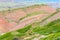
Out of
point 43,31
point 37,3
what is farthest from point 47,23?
point 37,3

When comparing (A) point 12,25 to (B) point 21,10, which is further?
(B) point 21,10

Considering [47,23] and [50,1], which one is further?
[50,1]

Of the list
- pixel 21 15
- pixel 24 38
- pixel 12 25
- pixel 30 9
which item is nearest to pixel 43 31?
pixel 24 38

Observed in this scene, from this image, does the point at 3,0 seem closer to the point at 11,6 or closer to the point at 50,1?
the point at 11,6

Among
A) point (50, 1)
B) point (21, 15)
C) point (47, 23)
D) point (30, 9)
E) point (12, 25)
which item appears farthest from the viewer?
point (50, 1)

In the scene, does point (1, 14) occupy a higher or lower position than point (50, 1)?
lower

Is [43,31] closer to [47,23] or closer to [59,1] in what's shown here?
[47,23]

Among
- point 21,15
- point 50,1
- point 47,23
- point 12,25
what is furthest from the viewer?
point 50,1

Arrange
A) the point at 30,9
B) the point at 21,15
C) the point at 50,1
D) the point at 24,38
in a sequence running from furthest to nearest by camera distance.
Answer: the point at 50,1 < the point at 30,9 < the point at 21,15 < the point at 24,38

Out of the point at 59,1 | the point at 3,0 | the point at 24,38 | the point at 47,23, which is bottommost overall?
the point at 24,38
